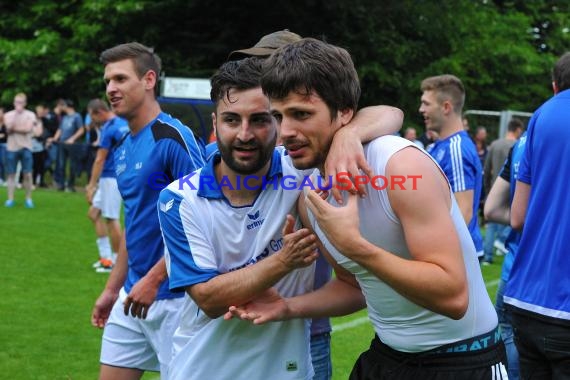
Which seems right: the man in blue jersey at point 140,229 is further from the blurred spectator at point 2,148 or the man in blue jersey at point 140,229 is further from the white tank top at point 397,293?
the blurred spectator at point 2,148

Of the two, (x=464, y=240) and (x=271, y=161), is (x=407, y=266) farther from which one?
→ (x=271, y=161)

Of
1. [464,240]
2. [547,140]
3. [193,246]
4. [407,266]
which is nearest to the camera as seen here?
[407,266]

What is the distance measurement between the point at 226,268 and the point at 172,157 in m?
1.29

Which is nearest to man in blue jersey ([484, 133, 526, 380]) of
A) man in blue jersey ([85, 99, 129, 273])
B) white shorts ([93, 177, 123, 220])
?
man in blue jersey ([85, 99, 129, 273])

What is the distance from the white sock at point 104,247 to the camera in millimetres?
11242

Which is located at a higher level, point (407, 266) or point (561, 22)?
point (561, 22)

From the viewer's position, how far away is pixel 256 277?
3049 millimetres

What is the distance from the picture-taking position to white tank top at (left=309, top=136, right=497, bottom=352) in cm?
277

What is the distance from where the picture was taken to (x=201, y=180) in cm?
337

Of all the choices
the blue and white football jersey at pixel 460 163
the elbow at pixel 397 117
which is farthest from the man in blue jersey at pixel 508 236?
the elbow at pixel 397 117

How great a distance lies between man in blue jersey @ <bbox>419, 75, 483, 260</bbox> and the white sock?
18.2ft

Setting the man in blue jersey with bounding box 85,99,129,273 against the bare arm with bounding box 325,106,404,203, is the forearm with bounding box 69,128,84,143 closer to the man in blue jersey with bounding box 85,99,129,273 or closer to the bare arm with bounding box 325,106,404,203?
the man in blue jersey with bounding box 85,99,129,273

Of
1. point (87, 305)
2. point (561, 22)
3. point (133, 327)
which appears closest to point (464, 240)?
point (133, 327)

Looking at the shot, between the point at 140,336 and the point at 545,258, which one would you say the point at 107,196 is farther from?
the point at 545,258
